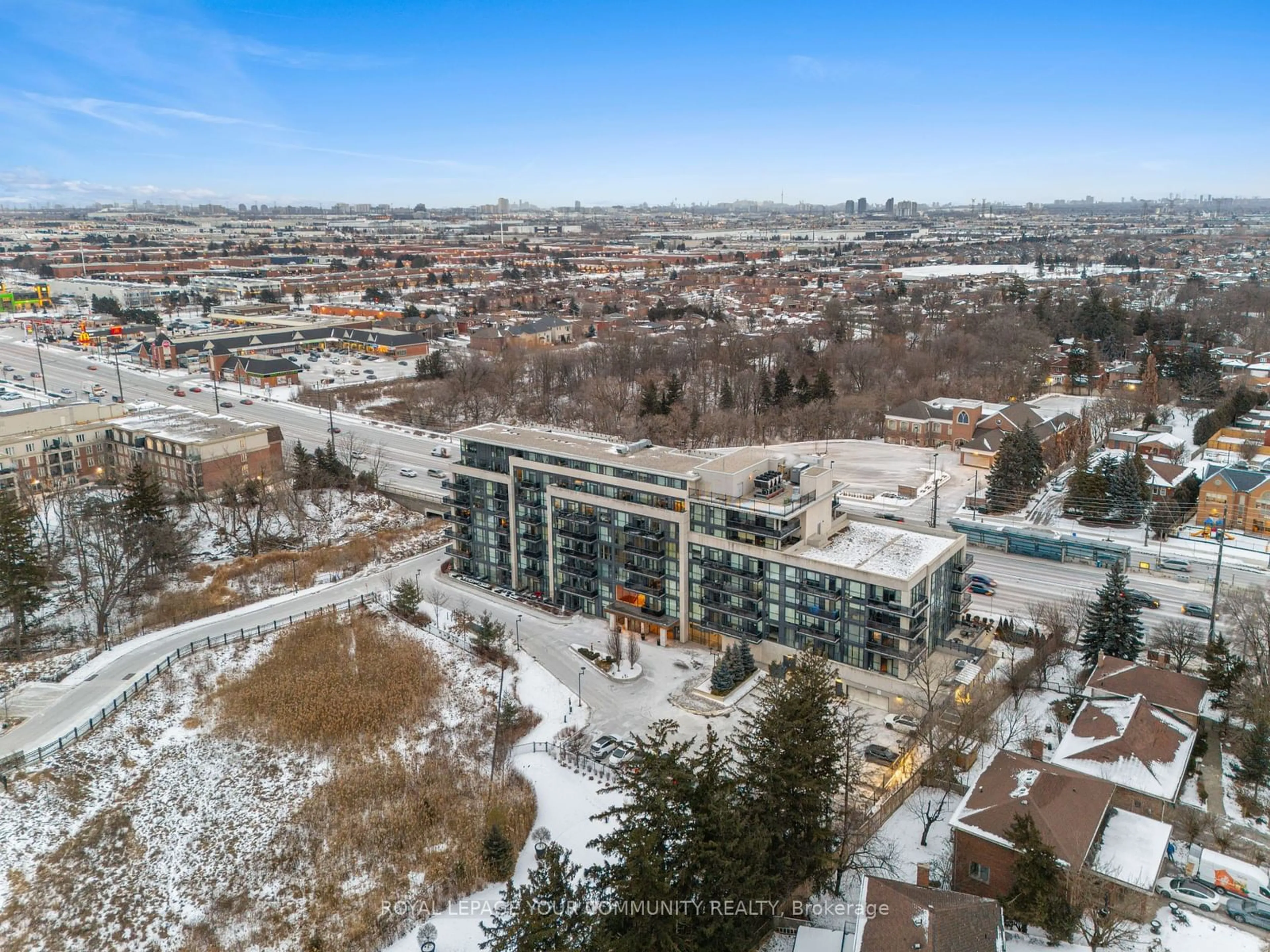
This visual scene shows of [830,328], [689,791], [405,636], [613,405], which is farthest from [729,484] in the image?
[830,328]

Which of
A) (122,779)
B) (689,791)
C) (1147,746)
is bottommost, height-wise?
(122,779)

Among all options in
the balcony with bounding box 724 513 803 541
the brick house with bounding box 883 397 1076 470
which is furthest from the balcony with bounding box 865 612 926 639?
the brick house with bounding box 883 397 1076 470

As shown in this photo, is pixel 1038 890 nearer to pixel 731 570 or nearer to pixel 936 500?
pixel 731 570

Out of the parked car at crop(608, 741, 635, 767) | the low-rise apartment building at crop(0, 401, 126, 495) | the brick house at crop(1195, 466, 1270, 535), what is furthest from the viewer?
the low-rise apartment building at crop(0, 401, 126, 495)

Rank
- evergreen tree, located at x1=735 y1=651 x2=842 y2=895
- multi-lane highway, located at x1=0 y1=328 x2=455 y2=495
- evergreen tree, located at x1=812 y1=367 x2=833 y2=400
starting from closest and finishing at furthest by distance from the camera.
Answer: evergreen tree, located at x1=735 y1=651 x2=842 y2=895 < multi-lane highway, located at x1=0 y1=328 x2=455 y2=495 < evergreen tree, located at x1=812 y1=367 x2=833 y2=400

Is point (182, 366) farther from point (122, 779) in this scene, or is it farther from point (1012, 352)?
point (1012, 352)

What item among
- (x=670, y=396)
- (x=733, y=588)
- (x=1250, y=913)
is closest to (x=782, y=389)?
(x=670, y=396)

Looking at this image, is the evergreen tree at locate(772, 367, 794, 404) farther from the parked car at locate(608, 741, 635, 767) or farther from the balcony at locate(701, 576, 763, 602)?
the parked car at locate(608, 741, 635, 767)
